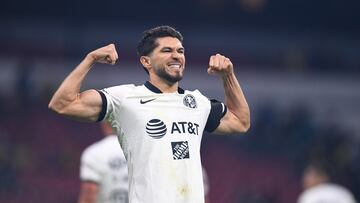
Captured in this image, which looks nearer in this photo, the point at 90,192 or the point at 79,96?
the point at 79,96

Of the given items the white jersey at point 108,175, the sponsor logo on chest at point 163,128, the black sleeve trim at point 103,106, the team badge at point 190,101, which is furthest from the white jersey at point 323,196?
the black sleeve trim at point 103,106

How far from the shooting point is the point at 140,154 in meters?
6.52

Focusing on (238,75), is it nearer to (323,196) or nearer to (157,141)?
(323,196)

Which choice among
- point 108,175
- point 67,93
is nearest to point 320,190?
Answer: point 108,175

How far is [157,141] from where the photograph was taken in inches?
256

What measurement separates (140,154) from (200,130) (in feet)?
1.70

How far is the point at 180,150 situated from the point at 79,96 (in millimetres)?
769

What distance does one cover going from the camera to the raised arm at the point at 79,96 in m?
6.38

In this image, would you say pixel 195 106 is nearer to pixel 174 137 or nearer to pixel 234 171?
pixel 174 137

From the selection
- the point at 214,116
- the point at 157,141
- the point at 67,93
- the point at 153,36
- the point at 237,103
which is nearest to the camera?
the point at 67,93

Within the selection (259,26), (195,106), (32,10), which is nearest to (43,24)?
(32,10)

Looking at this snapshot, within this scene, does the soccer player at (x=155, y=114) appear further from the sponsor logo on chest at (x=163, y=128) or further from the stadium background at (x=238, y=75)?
the stadium background at (x=238, y=75)

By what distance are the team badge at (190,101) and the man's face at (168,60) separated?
6.7 inches

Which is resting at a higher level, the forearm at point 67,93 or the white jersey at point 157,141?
the forearm at point 67,93
